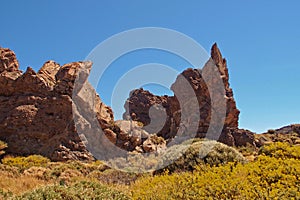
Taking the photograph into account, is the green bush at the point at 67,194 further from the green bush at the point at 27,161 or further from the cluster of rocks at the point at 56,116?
the cluster of rocks at the point at 56,116

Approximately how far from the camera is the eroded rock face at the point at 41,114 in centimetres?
2356

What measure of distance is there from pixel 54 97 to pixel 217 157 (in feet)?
59.3

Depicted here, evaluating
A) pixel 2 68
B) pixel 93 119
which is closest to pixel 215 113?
pixel 93 119

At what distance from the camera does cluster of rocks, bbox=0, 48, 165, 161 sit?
77.7 feet

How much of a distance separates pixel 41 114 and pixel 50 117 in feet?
2.66

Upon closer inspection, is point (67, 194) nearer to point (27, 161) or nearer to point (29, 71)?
point (27, 161)

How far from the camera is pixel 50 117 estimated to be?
81.1 ft

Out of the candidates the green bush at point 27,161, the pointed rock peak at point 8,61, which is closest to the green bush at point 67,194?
the green bush at point 27,161

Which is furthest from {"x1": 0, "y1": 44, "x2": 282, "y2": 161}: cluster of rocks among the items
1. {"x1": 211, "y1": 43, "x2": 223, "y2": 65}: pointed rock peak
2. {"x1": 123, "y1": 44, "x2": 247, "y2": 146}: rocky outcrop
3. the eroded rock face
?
{"x1": 211, "y1": 43, "x2": 223, "y2": 65}: pointed rock peak

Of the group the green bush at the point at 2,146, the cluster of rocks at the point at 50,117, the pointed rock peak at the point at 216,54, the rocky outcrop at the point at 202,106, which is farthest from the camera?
the pointed rock peak at the point at 216,54

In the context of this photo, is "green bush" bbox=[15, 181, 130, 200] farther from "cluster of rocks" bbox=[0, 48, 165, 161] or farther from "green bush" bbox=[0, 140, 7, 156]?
"green bush" bbox=[0, 140, 7, 156]

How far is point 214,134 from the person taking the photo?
3644cm

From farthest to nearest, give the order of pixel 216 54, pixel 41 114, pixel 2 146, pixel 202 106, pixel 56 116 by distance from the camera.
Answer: pixel 216 54 < pixel 202 106 < pixel 56 116 < pixel 41 114 < pixel 2 146

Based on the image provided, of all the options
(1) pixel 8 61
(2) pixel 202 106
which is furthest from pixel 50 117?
(2) pixel 202 106
